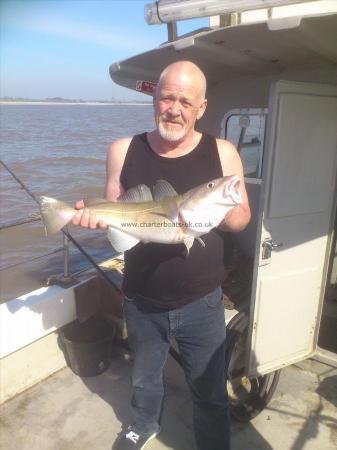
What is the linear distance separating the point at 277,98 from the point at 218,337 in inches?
80.5

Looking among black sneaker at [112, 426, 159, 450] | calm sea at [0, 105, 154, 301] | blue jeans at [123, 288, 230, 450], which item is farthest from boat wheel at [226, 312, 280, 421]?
calm sea at [0, 105, 154, 301]

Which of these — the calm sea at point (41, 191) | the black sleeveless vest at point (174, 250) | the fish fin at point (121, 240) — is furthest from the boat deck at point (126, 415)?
the fish fin at point (121, 240)

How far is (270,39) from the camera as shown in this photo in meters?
2.96

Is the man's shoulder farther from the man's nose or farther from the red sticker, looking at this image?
the red sticker

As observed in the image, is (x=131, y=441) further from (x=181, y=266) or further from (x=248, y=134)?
(x=248, y=134)

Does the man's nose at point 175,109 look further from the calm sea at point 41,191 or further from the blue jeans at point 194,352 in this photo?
the calm sea at point 41,191

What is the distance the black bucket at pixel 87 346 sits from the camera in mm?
4242

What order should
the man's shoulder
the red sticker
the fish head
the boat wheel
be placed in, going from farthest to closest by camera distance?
the red sticker, the boat wheel, the man's shoulder, the fish head

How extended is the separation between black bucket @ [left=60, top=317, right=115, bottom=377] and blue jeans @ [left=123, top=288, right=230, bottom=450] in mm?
1289

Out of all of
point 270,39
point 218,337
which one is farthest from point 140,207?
point 270,39

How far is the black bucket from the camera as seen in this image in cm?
424

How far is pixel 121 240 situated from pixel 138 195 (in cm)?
32

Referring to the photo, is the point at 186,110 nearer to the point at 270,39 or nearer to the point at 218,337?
the point at 270,39

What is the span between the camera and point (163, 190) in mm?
2475
